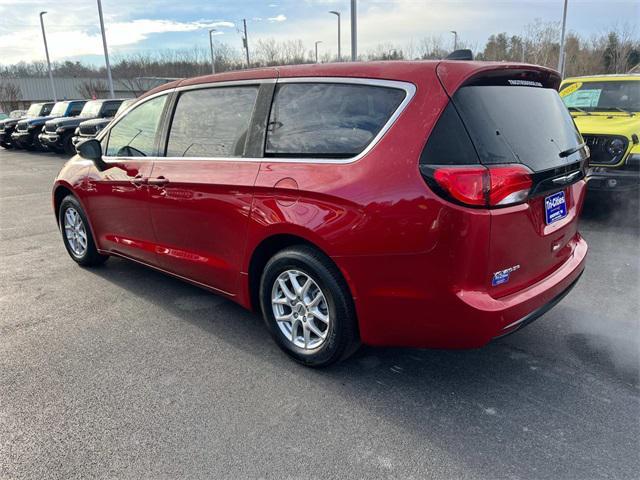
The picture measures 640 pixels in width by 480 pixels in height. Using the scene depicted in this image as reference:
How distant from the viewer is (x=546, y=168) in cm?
265

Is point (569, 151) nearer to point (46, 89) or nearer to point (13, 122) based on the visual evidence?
point (13, 122)

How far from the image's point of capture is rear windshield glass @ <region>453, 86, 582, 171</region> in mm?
2457

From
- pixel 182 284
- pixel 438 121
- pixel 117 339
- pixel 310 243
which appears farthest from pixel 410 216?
pixel 182 284

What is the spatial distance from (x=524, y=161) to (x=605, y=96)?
6.09 metres

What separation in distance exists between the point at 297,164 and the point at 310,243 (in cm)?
47

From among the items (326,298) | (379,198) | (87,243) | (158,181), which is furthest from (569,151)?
(87,243)

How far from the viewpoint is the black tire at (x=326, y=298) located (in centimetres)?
280

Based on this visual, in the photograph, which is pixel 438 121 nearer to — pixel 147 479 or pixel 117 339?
pixel 147 479

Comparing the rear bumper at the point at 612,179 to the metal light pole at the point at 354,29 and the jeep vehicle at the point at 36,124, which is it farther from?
the jeep vehicle at the point at 36,124

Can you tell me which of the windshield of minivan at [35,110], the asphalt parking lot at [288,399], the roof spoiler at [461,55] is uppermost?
the roof spoiler at [461,55]

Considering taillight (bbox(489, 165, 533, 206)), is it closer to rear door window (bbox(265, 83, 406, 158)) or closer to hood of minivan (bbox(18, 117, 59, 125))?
rear door window (bbox(265, 83, 406, 158))

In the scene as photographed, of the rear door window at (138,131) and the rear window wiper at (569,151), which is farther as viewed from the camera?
the rear door window at (138,131)

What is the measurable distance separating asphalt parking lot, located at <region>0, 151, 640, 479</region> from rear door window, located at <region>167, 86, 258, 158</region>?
131 cm

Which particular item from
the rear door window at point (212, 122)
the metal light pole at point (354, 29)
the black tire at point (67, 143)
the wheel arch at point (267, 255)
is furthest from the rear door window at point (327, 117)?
the black tire at point (67, 143)
